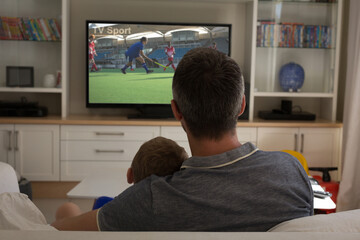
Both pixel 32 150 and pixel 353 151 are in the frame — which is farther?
pixel 32 150

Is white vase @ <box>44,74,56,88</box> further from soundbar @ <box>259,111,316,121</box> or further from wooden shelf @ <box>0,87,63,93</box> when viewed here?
soundbar @ <box>259,111,316,121</box>

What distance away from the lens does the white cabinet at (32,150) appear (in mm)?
4301

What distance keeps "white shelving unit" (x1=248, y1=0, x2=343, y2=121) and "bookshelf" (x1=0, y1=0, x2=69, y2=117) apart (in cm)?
174

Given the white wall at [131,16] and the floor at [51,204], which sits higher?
the white wall at [131,16]

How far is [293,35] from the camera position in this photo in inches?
185

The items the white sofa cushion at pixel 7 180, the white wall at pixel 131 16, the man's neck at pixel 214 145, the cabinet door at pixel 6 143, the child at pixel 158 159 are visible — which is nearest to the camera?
the man's neck at pixel 214 145

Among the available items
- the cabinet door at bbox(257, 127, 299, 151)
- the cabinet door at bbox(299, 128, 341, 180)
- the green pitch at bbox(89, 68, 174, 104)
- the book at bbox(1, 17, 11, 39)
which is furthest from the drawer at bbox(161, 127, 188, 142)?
the book at bbox(1, 17, 11, 39)

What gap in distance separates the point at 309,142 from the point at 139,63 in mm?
1752

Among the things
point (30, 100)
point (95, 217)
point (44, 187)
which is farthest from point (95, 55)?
point (95, 217)

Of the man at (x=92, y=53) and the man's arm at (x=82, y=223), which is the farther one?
the man at (x=92, y=53)

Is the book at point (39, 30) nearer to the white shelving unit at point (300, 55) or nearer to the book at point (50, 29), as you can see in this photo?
the book at point (50, 29)

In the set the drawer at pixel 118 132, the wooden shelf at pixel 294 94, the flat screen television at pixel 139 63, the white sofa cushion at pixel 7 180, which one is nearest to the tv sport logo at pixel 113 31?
the flat screen television at pixel 139 63

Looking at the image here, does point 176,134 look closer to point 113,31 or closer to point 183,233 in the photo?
point 113,31

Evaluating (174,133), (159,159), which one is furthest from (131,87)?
(159,159)
